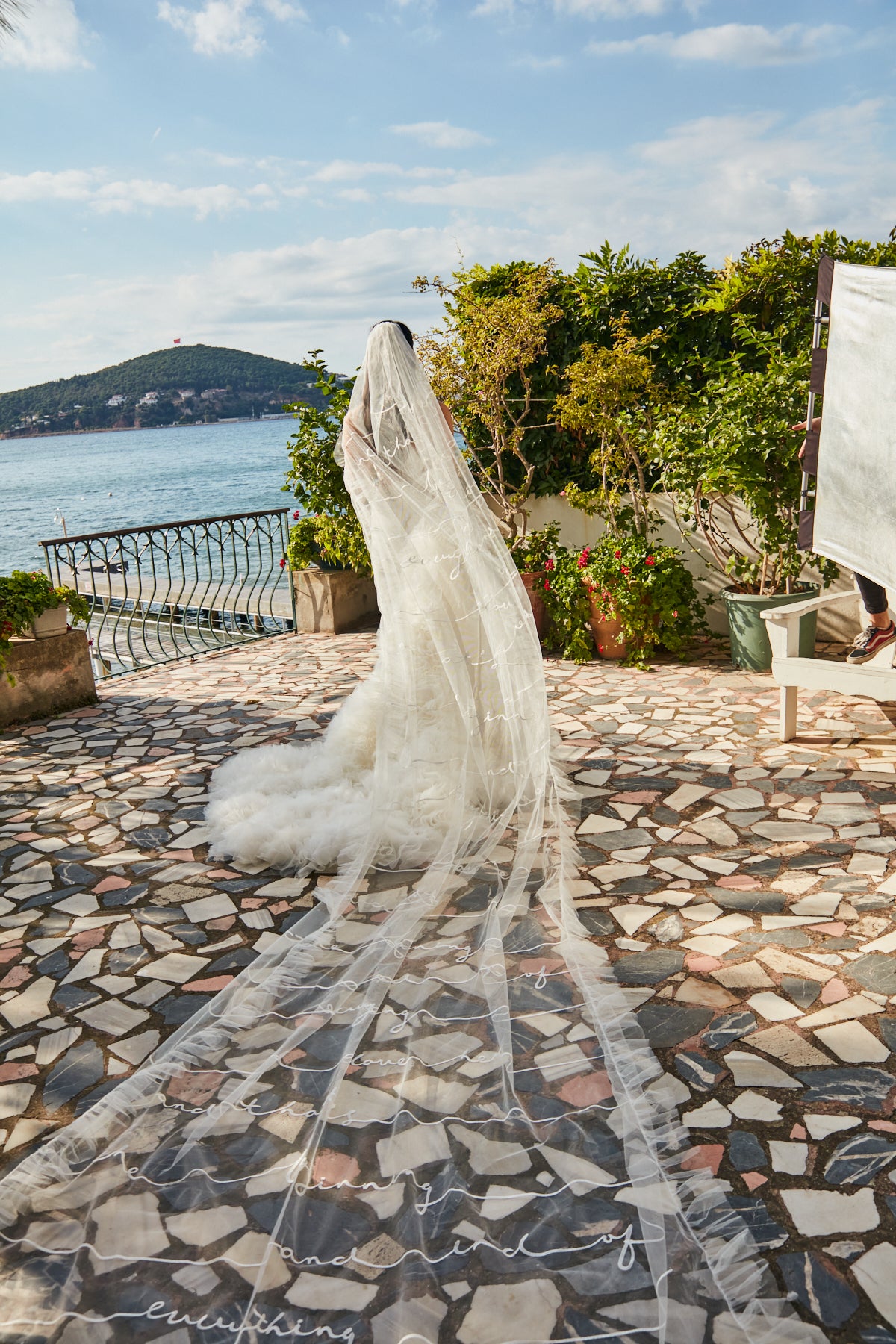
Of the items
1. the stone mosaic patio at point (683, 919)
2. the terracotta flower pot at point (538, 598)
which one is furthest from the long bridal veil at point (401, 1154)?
the terracotta flower pot at point (538, 598)

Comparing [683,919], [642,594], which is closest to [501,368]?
[642,594]

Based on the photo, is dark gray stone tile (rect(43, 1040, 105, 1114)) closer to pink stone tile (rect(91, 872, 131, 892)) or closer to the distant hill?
pink stone tile (rect(91, 872, 131, 892))

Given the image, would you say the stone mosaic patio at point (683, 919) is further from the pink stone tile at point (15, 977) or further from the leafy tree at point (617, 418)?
the leafy tree at point (617, 418)

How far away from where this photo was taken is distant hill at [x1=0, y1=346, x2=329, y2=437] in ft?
168

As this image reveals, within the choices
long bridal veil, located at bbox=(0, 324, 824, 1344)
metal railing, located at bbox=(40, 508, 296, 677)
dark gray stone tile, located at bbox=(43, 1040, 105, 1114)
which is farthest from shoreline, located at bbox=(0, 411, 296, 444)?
dark gray stone tile, located at bbox=(43, 1040, 105, 1114)

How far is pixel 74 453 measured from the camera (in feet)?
496

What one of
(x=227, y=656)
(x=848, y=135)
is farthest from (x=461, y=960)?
(x=848, y=135)

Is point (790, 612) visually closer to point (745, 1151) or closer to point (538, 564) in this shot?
point (538, 564)

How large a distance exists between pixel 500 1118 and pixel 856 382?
3128mm

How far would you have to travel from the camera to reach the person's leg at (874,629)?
4.78m

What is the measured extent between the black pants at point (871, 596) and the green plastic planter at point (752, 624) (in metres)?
1.36

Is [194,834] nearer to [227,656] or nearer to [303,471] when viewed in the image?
[227,656]

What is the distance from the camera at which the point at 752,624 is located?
637 centimetres

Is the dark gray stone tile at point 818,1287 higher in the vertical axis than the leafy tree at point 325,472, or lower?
lower
